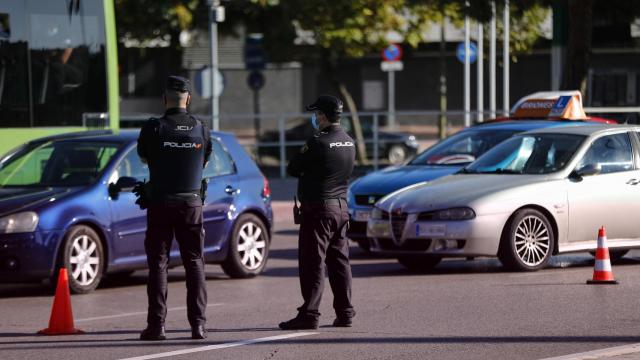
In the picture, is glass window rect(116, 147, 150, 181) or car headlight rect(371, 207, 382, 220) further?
car headlight rect(371, 207, 382, 220)

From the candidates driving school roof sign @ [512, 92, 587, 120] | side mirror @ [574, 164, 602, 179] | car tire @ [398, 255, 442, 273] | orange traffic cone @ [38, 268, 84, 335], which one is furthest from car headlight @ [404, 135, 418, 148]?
orange traffic cone @ [38, 268, 84, 335]

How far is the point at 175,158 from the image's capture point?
32.8ft

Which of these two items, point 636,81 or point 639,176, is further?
point 636,81

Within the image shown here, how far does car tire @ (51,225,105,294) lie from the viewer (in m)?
13.3

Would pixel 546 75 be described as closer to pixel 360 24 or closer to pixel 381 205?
pixel 360 24

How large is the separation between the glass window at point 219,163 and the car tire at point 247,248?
502 mm

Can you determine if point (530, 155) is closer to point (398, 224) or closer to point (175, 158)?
point (398, 224)

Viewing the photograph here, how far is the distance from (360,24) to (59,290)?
2680 cm

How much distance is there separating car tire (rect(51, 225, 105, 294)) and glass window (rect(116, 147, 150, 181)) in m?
0.76

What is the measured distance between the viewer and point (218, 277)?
1544 cm

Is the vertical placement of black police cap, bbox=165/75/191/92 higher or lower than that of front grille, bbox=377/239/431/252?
higher

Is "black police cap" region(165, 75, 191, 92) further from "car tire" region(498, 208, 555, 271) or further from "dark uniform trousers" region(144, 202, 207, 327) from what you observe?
"car tire" region(498, 208, 555, 271)

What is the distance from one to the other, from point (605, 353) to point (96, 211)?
600cm

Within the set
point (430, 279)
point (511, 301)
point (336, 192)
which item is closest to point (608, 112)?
point (430, 279)
